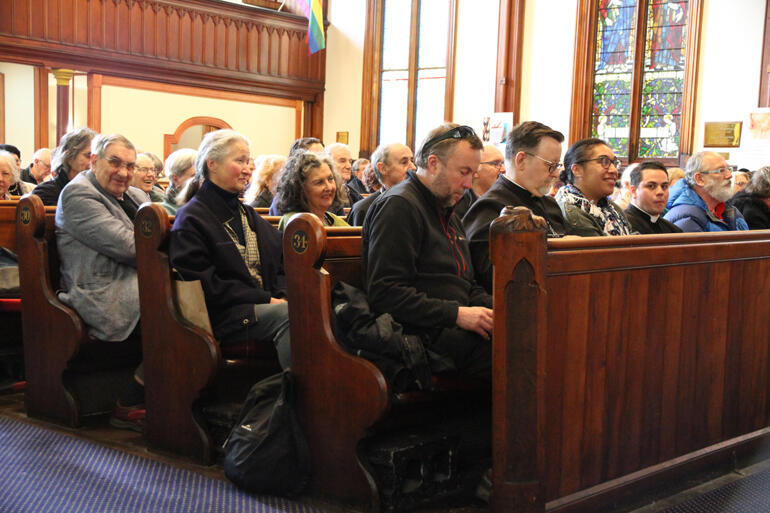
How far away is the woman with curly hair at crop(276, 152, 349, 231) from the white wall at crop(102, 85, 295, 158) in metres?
7.86

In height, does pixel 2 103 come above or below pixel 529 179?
above

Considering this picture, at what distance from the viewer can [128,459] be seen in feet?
9.59

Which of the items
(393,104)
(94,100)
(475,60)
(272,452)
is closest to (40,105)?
(94,100)

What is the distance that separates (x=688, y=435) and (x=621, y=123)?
8499 millimetres

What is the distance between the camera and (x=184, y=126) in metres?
11.6

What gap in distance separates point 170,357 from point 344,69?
34.5ft

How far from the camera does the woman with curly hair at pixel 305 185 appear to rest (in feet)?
11.6

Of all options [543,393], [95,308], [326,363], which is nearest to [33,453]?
[95,308]

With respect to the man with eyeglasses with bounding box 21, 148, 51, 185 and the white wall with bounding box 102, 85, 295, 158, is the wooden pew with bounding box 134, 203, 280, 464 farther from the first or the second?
the white wall with bounding box 102, 85, 295, 158

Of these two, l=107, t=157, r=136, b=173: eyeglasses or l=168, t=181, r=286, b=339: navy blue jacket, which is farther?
l=107, t=157, r=136, b=173: eyeglasses

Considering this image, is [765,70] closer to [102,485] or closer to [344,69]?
[344,69]

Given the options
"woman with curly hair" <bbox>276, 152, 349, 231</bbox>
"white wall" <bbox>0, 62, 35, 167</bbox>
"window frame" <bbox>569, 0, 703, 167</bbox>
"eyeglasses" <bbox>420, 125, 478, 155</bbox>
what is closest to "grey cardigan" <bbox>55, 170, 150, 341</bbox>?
"woman with curly hair" <bbox>276, 152, 349, 231</bbox>

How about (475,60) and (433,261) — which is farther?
(475,60)

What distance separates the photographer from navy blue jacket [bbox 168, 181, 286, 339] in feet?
9.57
